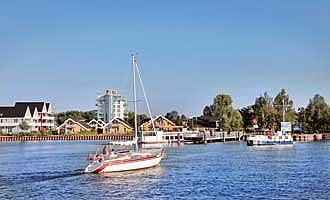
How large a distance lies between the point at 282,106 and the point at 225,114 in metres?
19.2

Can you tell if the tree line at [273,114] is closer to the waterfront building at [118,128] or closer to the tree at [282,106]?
the tree at [282,106]

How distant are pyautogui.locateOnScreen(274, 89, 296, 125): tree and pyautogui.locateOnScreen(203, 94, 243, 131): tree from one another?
13.0m

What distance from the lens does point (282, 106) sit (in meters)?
183

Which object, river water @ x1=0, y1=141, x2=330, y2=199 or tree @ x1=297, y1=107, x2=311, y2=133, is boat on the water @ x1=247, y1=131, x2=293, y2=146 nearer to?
river water @ x1=0, y1=141, x2=330, y2=199

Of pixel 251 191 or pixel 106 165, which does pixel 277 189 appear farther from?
pixel 106 165

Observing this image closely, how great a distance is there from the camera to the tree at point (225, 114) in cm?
18000

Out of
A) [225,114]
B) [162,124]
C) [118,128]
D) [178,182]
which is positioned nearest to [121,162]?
[178,182]

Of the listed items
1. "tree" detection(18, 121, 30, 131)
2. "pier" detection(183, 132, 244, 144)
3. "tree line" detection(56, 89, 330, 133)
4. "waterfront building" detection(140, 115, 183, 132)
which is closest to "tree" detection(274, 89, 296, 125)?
"tree line" detection(56, 89, 330, 133)

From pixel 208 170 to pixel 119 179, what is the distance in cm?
1310

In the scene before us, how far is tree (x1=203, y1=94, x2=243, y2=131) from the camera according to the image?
180000mm

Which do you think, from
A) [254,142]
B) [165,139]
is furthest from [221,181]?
[165,139]

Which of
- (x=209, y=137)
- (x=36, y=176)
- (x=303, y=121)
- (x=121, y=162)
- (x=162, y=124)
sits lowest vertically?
(x=36, y=176)

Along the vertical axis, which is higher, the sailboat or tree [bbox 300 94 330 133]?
tree [bbox 300 94 330 133]

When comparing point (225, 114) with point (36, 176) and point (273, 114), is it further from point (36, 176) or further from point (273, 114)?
point (36, 176)
